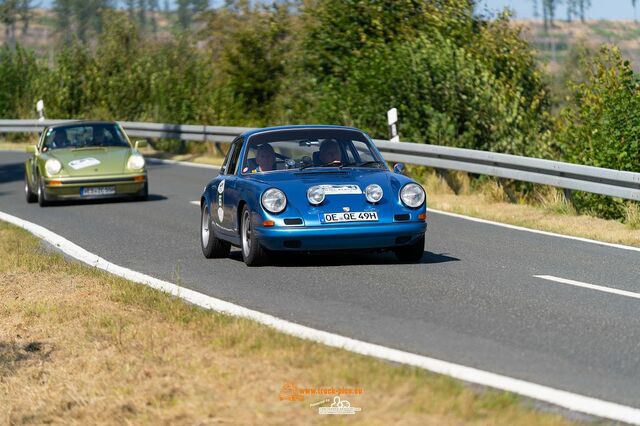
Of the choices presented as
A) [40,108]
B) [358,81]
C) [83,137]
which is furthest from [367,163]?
[40,108]

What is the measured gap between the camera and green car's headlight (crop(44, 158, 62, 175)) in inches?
787

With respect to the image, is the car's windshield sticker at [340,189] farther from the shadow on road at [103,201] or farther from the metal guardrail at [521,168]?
the shadow on road at [103,201]

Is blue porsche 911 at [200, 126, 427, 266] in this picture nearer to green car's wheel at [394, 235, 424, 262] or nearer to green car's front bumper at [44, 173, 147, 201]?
green car's wheel at [394, 235, 424, 262]

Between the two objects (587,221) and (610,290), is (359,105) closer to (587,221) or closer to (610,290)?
(587,221)

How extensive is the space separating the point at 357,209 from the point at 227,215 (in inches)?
66.8

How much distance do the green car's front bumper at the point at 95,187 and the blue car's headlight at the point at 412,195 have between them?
30.9ft

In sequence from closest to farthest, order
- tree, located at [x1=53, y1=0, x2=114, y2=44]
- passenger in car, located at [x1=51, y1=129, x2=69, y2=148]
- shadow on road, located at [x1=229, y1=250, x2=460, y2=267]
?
shadow on road, located at [x1=229, y1=250, x2=460, y2=267] < passenger in car, located at [x1=51, y1=129, x2=69, y2=148] < tree, located at [x1=53, y1=0, x2=114, y2=44]

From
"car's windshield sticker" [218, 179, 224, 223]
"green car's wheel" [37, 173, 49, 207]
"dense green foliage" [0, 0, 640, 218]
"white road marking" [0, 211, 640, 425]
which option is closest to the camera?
"white road marking" [0, 211, 640, 425]

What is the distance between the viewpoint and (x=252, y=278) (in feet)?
36.1

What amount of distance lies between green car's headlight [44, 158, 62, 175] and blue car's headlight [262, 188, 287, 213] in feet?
30.8

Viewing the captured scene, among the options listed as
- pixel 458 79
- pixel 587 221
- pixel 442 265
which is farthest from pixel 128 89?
pixel 442 265

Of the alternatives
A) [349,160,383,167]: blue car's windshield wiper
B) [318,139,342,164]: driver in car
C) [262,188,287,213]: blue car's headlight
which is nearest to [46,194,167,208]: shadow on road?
[318,139,342,164]: driver in car

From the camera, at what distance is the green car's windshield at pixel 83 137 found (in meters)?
21.0

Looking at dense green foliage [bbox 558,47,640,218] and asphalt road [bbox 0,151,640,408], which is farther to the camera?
dense green foliage [bbox 558,47,640,218]
